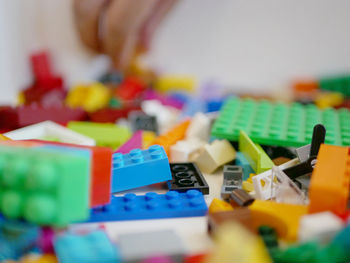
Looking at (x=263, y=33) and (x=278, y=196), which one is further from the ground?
(x=263, y=33)

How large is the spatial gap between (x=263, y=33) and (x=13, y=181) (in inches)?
61.3

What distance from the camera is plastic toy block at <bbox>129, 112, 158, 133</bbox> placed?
118cm

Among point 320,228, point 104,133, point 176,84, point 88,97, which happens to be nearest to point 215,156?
point 104,133

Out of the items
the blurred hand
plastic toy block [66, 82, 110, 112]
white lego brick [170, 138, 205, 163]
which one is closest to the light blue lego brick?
white lego brick [170, 138, 205, 163]

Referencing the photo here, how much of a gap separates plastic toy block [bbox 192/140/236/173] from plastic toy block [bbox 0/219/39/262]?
44 centimetres

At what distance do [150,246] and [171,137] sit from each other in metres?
0.54

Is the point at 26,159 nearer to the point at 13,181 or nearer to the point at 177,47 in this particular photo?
the point at 13,181

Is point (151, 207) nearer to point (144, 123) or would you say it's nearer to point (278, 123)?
point (278, 123)

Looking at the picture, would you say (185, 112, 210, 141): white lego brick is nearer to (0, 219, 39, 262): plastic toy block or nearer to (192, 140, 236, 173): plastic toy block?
(192, 140, 236, 173): plastic toy block

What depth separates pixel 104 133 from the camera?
102 centimetres

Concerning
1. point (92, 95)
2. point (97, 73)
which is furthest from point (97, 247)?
point (97, 73)

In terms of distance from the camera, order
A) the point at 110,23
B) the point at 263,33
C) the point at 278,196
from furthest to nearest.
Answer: the point at 263,33
the point at 110,23
the point at 278,196

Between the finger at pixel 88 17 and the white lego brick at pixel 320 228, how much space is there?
4.19ft

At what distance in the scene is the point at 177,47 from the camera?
1992 millimetres
